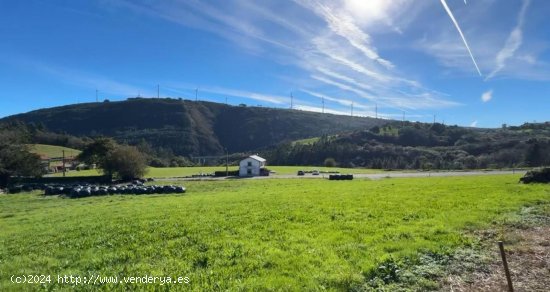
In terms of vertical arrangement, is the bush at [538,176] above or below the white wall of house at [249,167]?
above

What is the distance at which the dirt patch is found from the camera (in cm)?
811

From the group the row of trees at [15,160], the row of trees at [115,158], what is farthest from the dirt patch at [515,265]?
the row of trees at [15,160]

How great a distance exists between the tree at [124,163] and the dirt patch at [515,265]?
7034 cm

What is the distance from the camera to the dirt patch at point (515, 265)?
26.6ft

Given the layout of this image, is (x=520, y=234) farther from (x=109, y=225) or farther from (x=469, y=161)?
(x=469, y=161)

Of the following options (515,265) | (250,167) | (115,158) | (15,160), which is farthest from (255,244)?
(250,167)

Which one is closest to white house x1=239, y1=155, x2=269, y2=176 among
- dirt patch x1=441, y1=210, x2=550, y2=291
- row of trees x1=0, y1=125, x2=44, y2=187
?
row of trees x1=0, y1=125, x2=44, y2=187

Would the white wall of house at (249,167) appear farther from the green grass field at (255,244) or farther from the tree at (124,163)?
the green grass field at (255,244)

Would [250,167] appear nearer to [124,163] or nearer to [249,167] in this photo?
[249,167]

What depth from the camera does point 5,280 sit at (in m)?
9.83

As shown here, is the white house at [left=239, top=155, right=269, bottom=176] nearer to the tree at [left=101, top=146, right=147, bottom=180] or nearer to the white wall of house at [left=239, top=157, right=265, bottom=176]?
the white wall of house at [left=239, top=157, right=265, bottom=176]

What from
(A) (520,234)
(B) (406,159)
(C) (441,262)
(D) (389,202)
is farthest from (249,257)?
(B) (406,159)

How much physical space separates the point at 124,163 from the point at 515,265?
240 feet

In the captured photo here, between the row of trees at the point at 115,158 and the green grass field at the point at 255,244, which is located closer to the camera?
the green grass field at the point at 255,244
